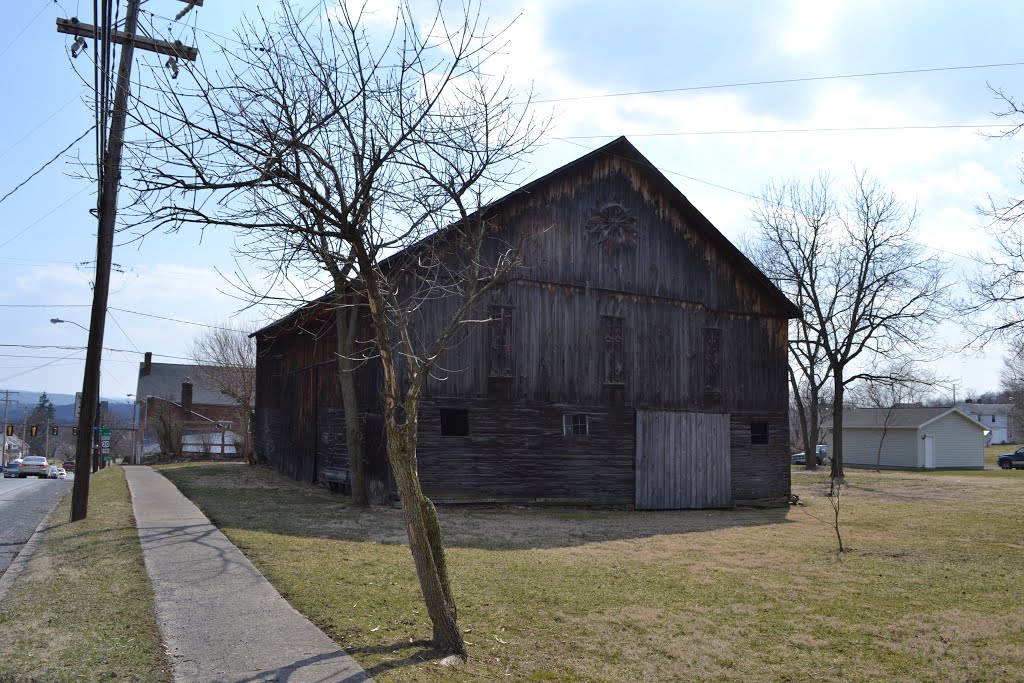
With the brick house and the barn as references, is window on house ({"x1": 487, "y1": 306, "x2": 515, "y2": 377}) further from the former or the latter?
the brick house

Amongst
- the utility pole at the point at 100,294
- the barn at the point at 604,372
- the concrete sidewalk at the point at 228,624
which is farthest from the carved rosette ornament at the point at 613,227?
the concrete sidewalk at the point at 228,624

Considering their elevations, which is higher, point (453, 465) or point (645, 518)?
point (453, 465)

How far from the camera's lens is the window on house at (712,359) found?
75.9ft

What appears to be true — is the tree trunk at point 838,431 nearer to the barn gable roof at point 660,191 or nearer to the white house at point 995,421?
the barn gable roof at point 660,191

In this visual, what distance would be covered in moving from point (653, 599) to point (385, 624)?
3.59 m

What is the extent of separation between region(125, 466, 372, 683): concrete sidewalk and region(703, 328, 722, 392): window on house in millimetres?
14855

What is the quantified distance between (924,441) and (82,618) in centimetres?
5877

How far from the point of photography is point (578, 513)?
2019 cm

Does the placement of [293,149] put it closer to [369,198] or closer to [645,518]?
[369,198]

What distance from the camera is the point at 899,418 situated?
5900 centimetres

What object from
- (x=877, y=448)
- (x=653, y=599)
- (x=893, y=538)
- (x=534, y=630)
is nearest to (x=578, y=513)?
(x=893, y=538)

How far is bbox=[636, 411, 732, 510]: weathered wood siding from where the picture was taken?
2195cm

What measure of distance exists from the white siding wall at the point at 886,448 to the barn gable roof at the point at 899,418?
47 centimetres

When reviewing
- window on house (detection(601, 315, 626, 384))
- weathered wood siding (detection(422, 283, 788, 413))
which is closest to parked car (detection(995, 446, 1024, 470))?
weathered wood siding (detection(422, 283, 788, 413))
